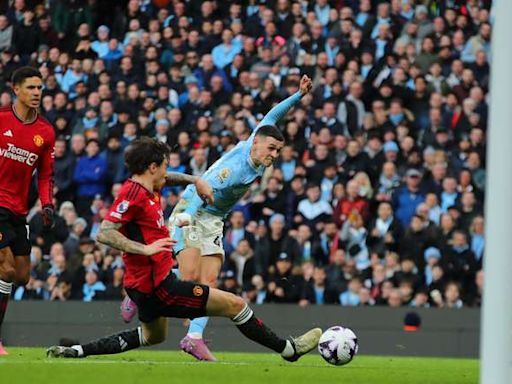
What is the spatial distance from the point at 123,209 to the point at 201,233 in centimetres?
263

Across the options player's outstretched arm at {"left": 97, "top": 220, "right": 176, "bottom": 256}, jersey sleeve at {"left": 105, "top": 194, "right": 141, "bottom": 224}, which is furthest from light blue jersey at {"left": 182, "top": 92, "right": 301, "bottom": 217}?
player's outstretched arm at {"left": 97, "top": 220, "right": 176, "bottom": 256}

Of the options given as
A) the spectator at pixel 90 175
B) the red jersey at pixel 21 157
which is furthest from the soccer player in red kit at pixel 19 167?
the spectator at pixel 90 175

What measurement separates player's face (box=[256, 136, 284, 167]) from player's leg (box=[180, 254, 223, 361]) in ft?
3.63

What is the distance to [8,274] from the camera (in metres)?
11.9

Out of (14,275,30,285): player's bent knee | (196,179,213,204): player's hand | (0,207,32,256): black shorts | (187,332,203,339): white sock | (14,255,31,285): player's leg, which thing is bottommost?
(187,332,203,339): white sock

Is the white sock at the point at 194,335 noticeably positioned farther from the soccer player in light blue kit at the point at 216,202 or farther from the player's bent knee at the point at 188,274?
the player's bent knee at the point at 188,274

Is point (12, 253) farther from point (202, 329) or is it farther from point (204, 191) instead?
point (204, 191)

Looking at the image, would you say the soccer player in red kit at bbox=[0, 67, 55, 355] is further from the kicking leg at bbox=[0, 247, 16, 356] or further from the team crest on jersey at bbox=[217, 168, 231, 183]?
the team crest on jersey at bbox=[217, 168, 231, 183]

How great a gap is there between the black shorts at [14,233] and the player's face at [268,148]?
2195 millimetres

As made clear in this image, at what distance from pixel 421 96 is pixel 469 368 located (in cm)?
782

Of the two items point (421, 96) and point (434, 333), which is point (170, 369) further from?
point (421, 96)

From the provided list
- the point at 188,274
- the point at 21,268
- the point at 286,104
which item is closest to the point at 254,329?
the point at 188,274

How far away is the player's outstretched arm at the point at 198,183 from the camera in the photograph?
1041cm

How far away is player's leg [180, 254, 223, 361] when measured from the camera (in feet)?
39.3
